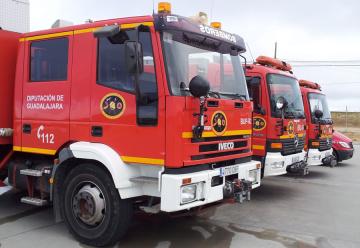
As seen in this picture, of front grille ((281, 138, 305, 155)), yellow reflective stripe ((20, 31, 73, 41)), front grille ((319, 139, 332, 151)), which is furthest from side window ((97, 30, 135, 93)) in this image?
front grille ((319, 139, 332, 151))

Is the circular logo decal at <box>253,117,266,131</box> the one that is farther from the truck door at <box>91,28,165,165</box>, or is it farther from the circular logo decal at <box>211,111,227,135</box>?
the truck door at <box>91,28,165,165</box>

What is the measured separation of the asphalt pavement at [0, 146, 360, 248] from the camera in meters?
5.45

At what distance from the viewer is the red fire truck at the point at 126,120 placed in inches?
186

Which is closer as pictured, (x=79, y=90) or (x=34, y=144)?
(x=79, y=90)

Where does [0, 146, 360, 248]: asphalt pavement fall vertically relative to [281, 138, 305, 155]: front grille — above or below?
below

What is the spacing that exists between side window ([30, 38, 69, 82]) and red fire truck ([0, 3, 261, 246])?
17 millimetres

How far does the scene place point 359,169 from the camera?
1345cm

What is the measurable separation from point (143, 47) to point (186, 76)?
1.93 ft

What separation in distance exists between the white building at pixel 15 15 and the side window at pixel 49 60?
104 centimetres

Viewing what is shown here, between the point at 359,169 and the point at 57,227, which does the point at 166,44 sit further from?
the point at 359,169

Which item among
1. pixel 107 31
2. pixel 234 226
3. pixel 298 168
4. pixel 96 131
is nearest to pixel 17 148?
pixel 96 131

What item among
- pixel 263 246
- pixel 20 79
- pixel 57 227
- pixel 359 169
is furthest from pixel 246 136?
pixel 359 169

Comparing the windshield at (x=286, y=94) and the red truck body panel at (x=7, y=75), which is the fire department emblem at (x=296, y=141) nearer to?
the windshield at (x=286, y=94)

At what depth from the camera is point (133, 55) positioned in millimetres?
4578
